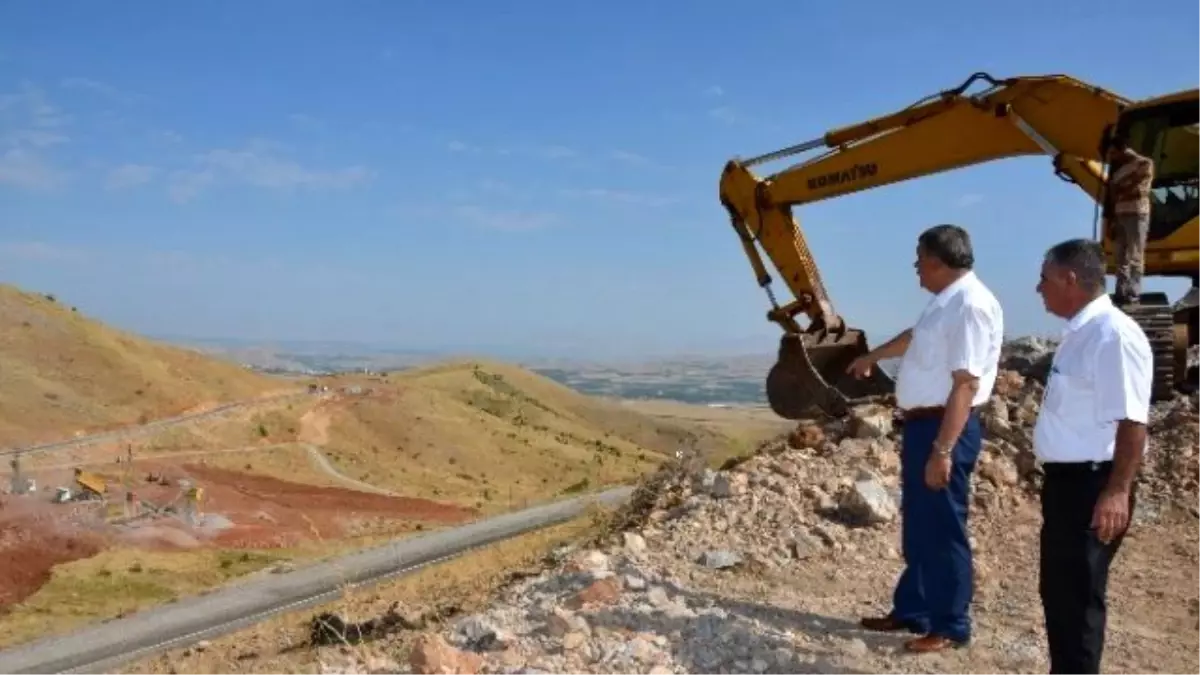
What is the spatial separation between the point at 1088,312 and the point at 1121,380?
1.11 feet

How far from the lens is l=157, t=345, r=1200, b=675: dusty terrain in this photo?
516 cm

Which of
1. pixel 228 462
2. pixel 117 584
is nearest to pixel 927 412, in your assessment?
pixel 117 584

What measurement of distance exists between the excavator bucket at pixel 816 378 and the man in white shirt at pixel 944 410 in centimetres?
613

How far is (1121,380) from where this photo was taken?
408 centimetres

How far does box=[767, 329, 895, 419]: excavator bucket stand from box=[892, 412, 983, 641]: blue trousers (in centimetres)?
610

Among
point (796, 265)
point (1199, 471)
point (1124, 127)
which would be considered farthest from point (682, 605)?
point (796, 265)

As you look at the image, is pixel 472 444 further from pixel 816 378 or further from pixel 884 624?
pixel 884 624

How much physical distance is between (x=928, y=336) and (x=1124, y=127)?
5989 mm

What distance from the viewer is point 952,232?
5.21 meters

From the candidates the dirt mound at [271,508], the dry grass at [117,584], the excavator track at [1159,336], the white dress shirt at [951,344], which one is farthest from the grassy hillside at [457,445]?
the white dress shirt at [951,344]

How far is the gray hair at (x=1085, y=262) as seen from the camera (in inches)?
168

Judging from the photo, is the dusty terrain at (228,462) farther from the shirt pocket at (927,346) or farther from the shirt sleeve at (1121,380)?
the shirt sleeve at (1121,380)

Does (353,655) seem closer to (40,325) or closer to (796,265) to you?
(796,265)

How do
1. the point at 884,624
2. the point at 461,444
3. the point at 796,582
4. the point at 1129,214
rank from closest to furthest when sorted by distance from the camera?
the point at 884,624 < the point at 796,582 < the point at 1129,214 < the point at 461,444
